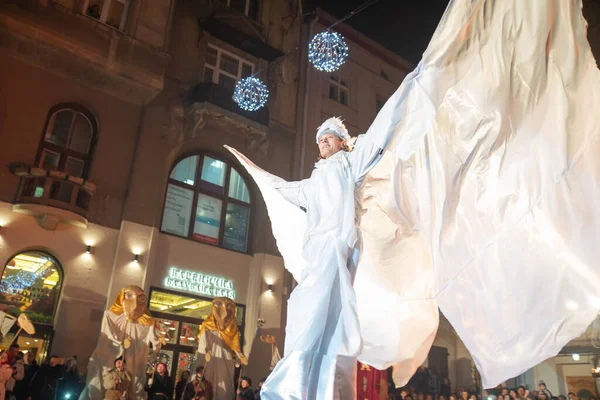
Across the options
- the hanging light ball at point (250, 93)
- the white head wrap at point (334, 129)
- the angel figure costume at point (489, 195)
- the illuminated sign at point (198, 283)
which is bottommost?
the angel figure costume at point (489, 195)

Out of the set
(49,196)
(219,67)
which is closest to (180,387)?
(49,196)

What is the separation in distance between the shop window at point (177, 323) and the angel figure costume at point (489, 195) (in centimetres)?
1101

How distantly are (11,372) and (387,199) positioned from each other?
298 inches

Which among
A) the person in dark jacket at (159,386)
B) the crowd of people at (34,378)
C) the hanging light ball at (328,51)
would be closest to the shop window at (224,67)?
the hanging light ball at (328,51)

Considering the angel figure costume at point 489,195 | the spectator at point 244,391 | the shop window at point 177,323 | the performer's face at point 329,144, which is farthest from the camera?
the shop window at point 177,323

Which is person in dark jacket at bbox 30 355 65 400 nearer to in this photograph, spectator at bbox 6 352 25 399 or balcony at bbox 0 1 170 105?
spectator at bbox 6 352 25 399

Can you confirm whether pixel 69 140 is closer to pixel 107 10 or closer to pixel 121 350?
pixel 107 10

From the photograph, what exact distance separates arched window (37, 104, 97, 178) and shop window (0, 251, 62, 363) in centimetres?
238

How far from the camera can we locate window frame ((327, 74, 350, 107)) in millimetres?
19859

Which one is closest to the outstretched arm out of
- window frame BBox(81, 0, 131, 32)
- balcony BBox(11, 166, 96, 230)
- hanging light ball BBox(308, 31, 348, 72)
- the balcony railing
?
hanging light ball BBox(308, 31, 348, 72)

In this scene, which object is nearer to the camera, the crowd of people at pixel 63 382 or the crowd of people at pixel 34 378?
the crowd of people at pixel 34 378

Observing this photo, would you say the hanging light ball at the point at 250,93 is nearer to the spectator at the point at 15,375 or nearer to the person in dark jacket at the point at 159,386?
the person in dark jacket at the point at 159,386

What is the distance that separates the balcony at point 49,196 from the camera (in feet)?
37.0

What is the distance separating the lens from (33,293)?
37.2 feet
